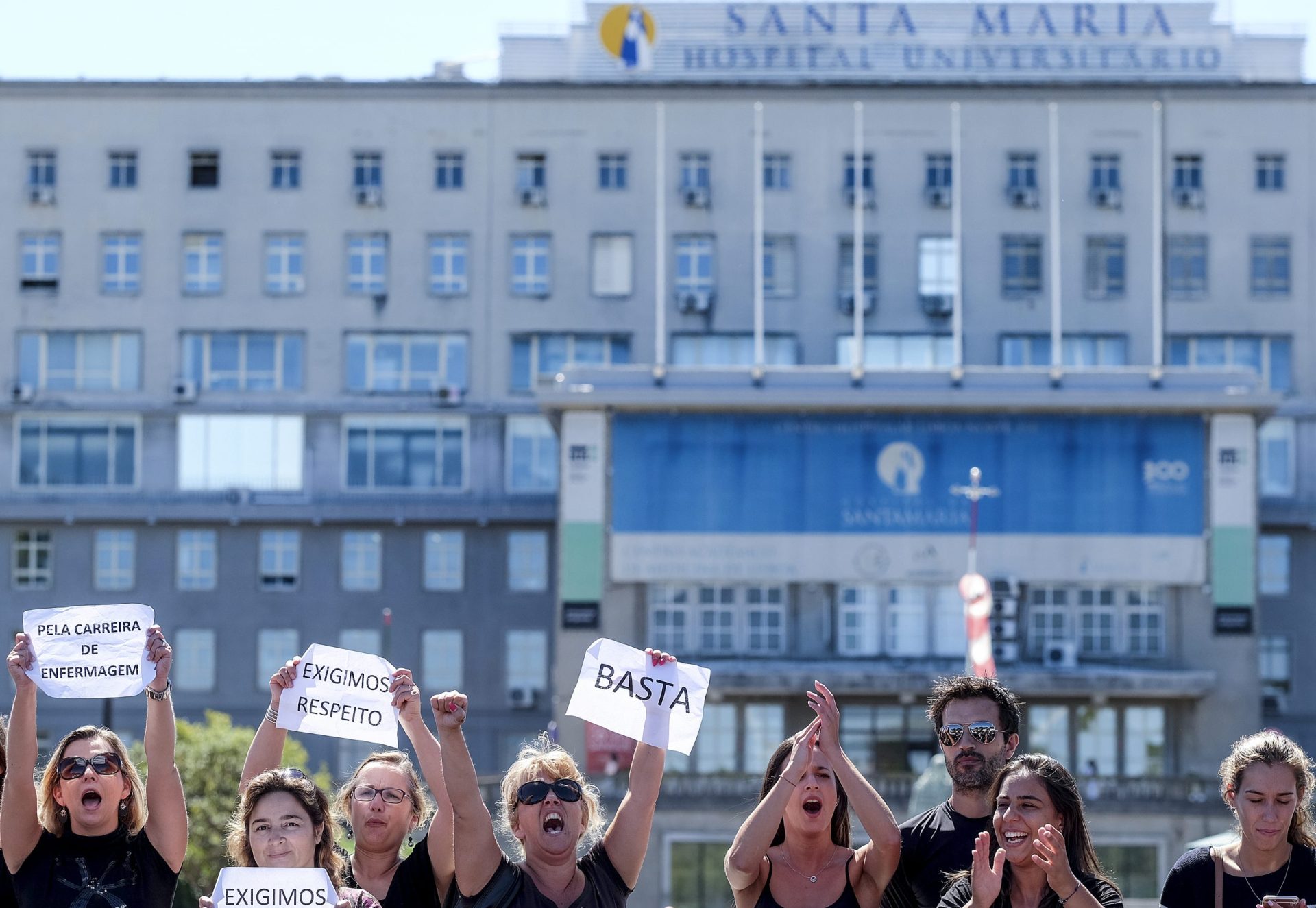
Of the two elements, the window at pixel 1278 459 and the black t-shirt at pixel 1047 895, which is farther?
the window at pixel 1278 459

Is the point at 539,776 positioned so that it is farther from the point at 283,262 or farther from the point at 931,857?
the point at 283,262

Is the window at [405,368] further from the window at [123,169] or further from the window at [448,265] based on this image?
the window at [123,169]

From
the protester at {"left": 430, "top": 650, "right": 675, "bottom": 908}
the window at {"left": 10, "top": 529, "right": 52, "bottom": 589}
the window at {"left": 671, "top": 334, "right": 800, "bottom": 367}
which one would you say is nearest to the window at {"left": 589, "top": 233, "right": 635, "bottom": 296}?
the window at {"left": 671, "top": 334, "right": 800, "bottom": 367}

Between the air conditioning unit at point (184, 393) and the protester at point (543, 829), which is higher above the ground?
the air conditioning unit at point (184, 393)

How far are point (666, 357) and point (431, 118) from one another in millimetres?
10459

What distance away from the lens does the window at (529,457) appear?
62656 millimetres

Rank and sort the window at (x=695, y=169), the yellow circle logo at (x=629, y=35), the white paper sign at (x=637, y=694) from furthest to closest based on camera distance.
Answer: the yellow circle logo at (x=629, y=35) < the window at (x=695, y=169) < the white paper sign at (x=637, y=694)

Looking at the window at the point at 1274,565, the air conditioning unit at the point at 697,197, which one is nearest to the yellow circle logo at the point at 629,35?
the air conditioning unit at the point at 697,197

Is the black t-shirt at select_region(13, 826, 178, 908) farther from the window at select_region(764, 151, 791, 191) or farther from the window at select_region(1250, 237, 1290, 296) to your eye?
the window at select_region(1250, 237, 1290, 296)

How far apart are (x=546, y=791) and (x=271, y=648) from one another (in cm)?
5449

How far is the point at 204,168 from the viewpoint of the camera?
63375 mm

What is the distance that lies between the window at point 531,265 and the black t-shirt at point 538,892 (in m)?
54.5

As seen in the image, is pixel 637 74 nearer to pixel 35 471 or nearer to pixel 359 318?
pixel 359 318

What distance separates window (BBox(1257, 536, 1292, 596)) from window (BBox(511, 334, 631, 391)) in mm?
20130
